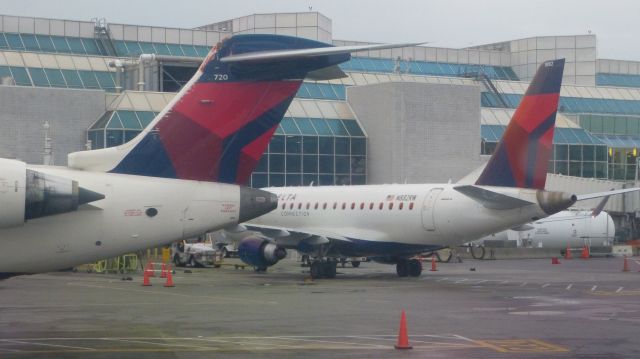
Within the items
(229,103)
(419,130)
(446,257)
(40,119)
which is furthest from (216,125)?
(419,130)

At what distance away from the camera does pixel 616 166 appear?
7238 cm

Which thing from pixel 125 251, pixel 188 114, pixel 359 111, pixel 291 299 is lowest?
pixel 291 299

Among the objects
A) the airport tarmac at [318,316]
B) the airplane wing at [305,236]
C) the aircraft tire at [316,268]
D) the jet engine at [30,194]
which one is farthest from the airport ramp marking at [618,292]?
the jet engine at [30,194]

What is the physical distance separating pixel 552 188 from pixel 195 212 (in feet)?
156

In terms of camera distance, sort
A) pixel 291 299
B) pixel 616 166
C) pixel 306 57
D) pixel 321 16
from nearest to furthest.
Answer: pixel 306 57, pixel 291 299, pixel 616 166, pixel 321 16

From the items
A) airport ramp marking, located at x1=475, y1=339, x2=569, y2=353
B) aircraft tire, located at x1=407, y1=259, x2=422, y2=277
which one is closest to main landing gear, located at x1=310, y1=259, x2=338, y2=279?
aircraft tire, located at x1=407, y1=259, x2=422, y2=277

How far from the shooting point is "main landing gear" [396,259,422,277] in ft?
130

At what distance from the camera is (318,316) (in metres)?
23.8

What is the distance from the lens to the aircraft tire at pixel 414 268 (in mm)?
39516

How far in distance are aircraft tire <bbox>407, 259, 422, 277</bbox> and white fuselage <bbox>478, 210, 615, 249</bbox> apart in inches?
911

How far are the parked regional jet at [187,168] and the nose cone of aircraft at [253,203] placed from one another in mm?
17

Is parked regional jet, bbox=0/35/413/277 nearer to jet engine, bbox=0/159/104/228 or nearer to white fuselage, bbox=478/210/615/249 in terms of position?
jet engine, bbox=0/159/104/228

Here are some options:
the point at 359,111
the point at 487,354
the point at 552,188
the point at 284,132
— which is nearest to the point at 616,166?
the point at 552,188

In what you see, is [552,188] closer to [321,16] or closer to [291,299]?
[321,16]
